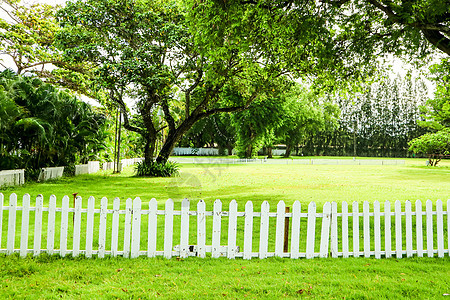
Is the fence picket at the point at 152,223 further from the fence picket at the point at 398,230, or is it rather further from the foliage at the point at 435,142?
the foliage at the point at 435,142

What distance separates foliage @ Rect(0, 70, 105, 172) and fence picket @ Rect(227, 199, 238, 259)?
10.6 meters

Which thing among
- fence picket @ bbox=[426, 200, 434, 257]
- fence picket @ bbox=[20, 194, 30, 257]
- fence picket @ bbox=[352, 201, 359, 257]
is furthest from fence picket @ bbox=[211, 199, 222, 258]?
fence picket @ bbox=[426, 200, 434, 257]

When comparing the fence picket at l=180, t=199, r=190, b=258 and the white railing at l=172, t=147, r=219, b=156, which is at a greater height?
the white railing at l=172, t=147, r=219, b=156

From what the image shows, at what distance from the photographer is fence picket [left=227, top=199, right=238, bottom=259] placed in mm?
4895

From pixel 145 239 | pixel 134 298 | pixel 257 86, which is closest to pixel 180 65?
pixel 257 86

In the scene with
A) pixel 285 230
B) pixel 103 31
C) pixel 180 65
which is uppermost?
pixel 103 31

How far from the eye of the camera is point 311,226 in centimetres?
507

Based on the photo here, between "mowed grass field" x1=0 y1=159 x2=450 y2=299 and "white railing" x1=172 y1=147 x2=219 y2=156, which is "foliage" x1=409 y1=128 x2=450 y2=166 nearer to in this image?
"mowed grass field" x1=0 y1=159 x2=450 y2=299

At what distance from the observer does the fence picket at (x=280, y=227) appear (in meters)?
5.04

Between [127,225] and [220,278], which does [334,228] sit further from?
[127,225]

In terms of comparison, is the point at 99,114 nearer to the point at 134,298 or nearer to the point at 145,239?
the point at 145,239

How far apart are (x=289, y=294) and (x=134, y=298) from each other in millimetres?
1812

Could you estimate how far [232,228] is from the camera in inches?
195

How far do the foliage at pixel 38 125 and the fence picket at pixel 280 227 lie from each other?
11.0m
